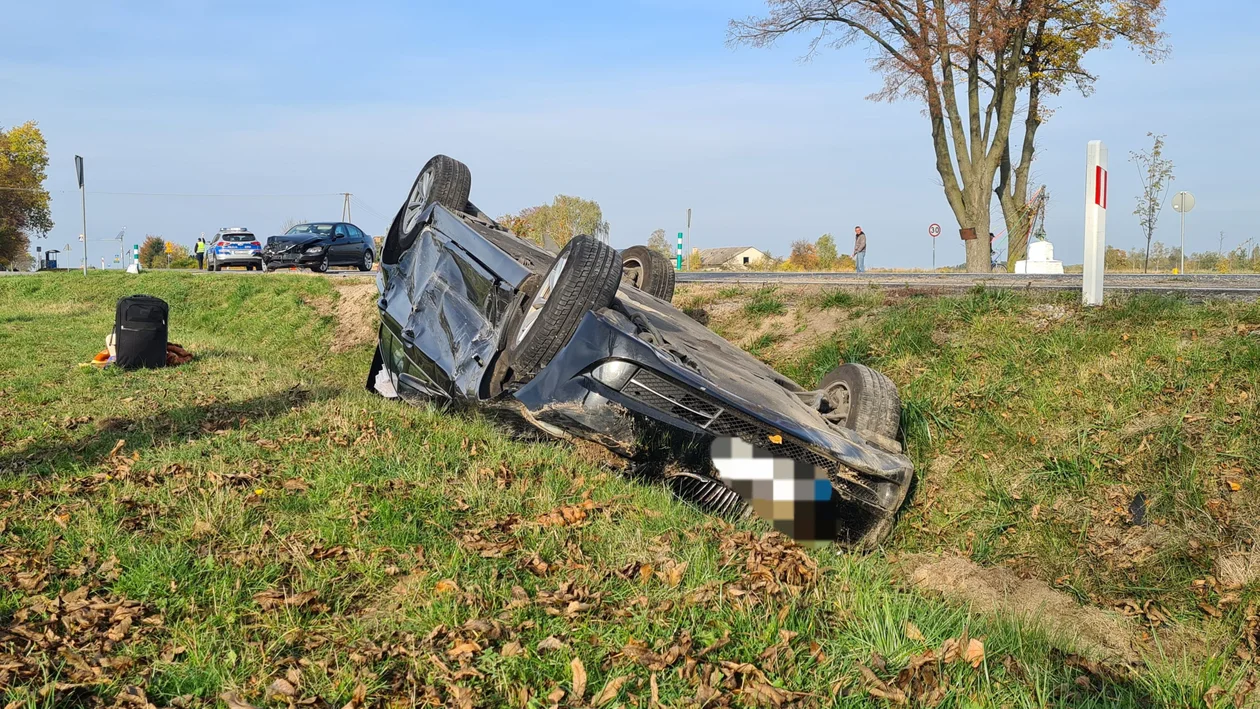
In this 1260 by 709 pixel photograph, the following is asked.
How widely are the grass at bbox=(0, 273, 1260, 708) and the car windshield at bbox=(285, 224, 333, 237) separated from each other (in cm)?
1723

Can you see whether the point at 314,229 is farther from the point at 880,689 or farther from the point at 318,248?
the point at 880,689

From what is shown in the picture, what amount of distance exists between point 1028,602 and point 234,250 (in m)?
28.6

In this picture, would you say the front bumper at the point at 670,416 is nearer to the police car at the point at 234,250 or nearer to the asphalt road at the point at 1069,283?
the asphalt road at the point at 1069,283

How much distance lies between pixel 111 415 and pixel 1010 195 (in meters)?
26.6

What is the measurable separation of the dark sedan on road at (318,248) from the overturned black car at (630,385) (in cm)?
1952

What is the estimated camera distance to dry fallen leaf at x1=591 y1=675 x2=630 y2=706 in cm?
283

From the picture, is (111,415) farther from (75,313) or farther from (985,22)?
(985,22)

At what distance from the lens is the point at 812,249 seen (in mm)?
55938

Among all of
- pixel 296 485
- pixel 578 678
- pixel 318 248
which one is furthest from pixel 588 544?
pixel 318 248

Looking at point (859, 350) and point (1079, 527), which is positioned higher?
point (859, 350)

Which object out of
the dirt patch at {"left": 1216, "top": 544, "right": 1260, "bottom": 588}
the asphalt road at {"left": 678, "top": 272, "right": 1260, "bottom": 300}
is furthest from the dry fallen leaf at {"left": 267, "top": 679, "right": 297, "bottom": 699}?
the asphalt road at {"left": 678, "top": 272, "right": 1260, "bottom": 300}

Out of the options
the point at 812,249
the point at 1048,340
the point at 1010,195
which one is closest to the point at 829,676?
the point at 1048,340

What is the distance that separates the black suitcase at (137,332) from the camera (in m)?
9.86

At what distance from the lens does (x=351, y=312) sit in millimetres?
14727
